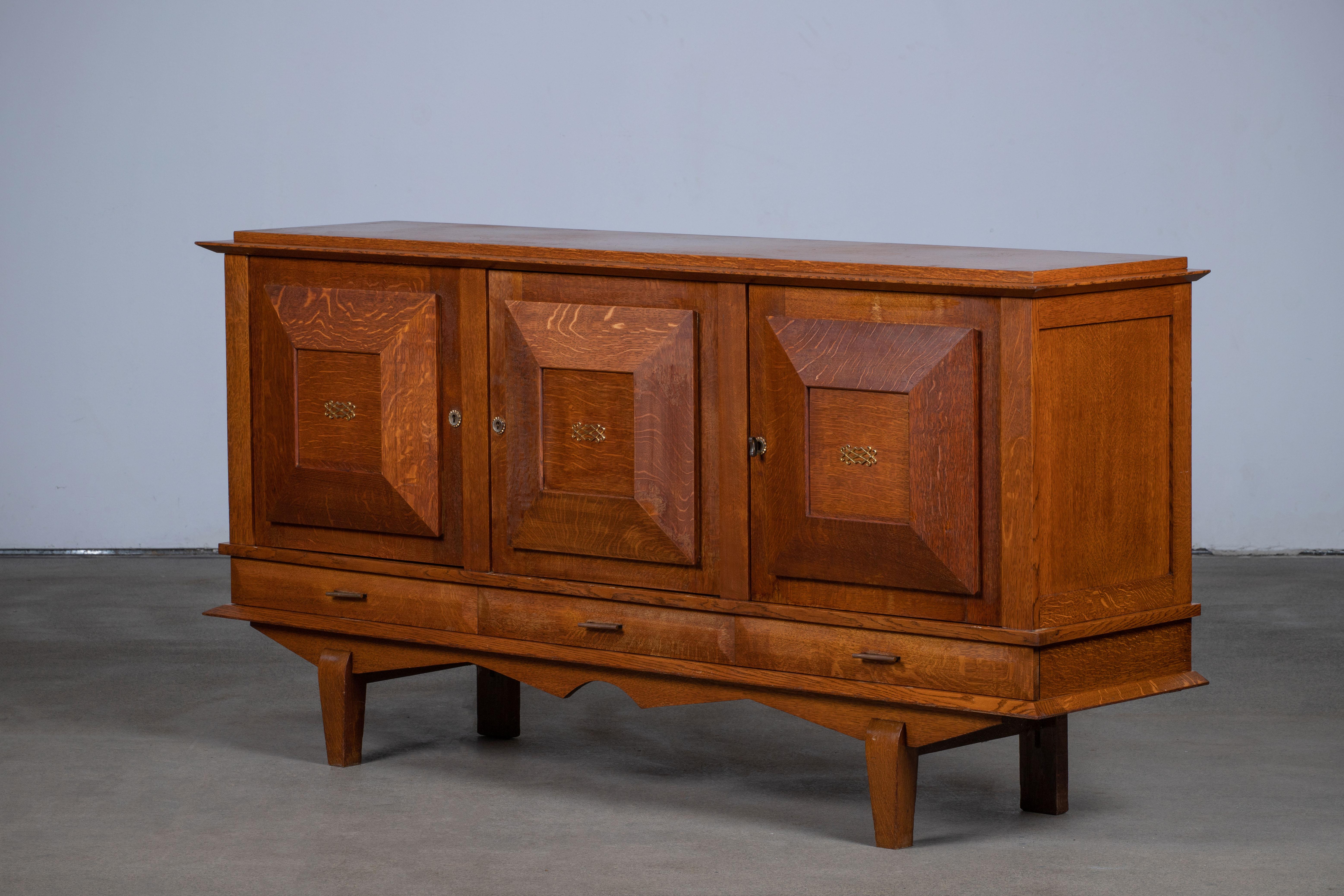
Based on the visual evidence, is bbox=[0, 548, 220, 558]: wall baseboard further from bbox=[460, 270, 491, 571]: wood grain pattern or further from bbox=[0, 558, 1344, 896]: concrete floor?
bbox=[460, 270, 491, 571]: wood grain pattern

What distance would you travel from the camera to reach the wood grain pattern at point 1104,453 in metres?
3.58

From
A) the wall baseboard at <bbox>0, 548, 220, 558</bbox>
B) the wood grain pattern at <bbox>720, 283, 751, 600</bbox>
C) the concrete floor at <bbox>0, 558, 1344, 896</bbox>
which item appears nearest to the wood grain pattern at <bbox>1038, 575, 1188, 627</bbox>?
the concrete floor at <bbox>0, 558, 1344, 896</bbox>

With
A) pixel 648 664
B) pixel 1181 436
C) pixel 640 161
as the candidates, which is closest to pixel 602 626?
pixel 648 664

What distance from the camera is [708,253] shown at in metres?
3.94

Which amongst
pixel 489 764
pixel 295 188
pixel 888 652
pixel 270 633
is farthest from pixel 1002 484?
pixel 295 188

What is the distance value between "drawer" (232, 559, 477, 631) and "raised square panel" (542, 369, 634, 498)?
1.21ft

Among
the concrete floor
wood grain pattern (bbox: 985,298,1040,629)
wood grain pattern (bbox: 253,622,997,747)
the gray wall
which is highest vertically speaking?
the gray wall

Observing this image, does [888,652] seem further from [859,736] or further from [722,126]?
[722,126]

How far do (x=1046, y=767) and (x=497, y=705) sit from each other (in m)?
1.39

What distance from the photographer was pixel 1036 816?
414cm

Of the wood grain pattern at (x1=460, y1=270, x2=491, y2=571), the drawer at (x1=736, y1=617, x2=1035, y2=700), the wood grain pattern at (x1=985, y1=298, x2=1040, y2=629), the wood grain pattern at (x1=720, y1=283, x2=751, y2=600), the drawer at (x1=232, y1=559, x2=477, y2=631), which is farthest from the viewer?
the drawer at (x1=232, y1=559, x2=477, y2=631)

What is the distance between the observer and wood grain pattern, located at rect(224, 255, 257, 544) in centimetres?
455

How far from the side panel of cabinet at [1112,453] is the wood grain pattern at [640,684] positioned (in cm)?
32

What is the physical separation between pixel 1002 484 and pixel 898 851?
79 cm
